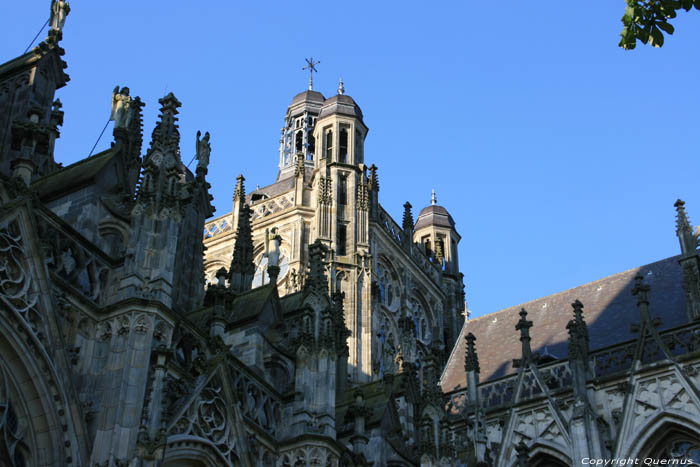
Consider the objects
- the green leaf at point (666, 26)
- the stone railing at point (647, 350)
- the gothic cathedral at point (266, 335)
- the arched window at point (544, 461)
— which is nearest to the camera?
the green leaf at point (666, 26)

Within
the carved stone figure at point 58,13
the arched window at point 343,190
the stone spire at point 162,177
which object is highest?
the arched window at point 343,190

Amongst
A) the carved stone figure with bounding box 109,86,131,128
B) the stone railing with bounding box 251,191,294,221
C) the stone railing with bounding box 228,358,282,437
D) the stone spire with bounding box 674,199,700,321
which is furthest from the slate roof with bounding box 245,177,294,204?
the stone railing with bounding box 228,358,282,437

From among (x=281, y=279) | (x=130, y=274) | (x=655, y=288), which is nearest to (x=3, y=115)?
(x=130, y=274)

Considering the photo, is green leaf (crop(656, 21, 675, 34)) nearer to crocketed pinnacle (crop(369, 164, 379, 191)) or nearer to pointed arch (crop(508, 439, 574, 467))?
pointed arch (crop(508, 439, 574, 467))

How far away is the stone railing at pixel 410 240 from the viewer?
123 ft

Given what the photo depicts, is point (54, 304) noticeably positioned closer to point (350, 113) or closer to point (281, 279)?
point (281, 279)

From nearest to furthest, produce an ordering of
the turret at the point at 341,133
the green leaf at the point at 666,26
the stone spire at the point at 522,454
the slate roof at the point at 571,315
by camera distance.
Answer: the green leaf at the point at 666,26 < the stone spire at the point at 522,454 < the slate roof at the point at 571,315 < the turret at the point at 341,133

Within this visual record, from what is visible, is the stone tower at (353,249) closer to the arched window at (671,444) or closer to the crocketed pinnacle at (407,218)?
the crocketed pinnacle at (407,218)

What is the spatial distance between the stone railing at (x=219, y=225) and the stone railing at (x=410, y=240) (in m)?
5.31

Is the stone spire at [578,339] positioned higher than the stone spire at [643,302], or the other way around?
the stone spire at [643,302]

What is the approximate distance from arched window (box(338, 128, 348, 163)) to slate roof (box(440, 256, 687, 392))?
7208 mm

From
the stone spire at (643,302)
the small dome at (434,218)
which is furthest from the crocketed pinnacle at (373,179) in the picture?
the stone spire at (643,302)

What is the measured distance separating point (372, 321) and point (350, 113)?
8.24 metres

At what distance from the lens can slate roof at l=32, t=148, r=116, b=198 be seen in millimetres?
16547
